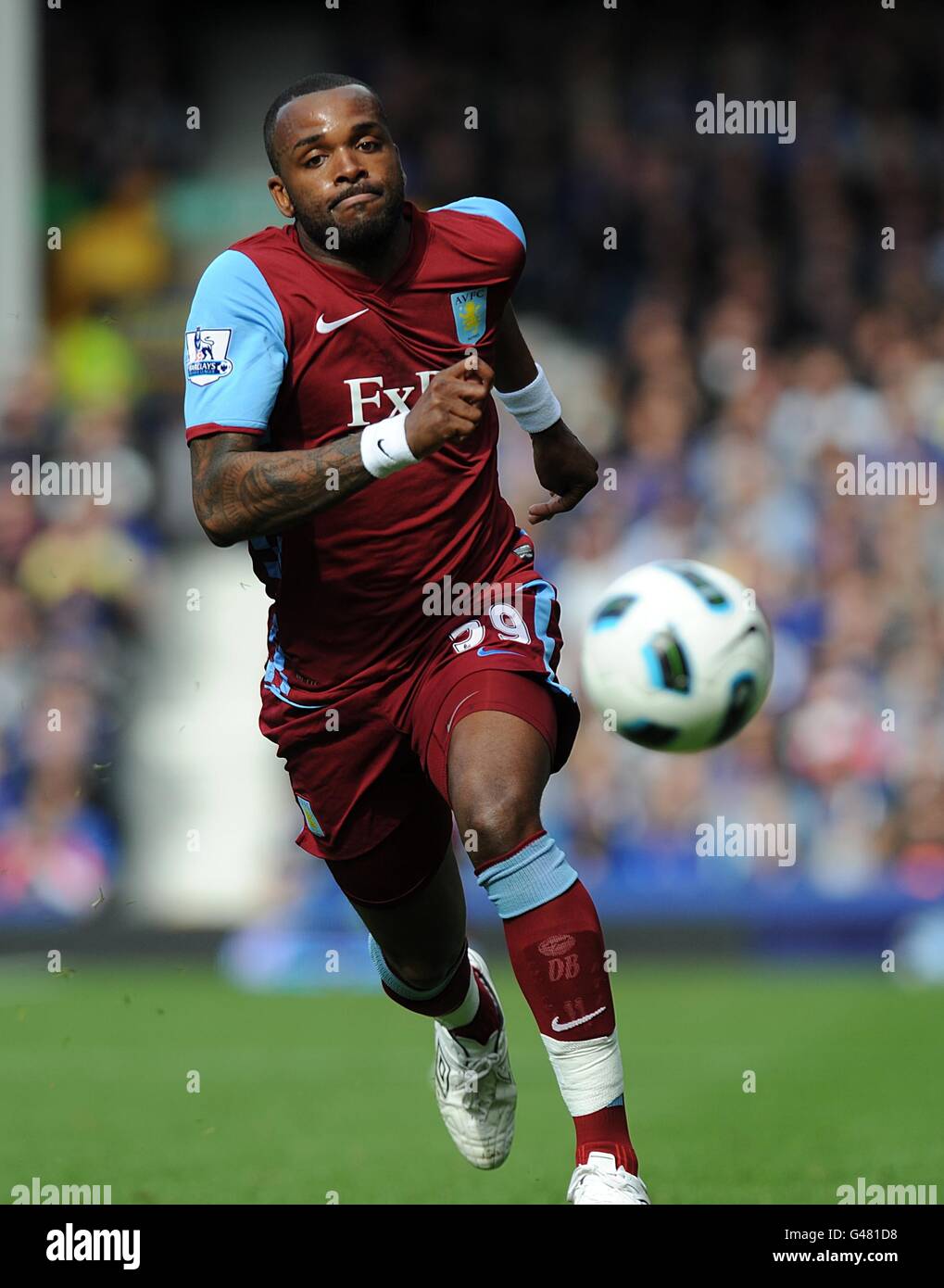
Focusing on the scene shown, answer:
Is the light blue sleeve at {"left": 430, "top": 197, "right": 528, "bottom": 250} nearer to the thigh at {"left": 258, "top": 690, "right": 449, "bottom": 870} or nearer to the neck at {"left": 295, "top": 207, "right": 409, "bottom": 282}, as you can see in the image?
the neck at {"left": 295, "top": 207, "right": 409, "bottom": 282}

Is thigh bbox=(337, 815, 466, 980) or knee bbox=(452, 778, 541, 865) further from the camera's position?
thigh bbox=(337, 815, 466, 980)

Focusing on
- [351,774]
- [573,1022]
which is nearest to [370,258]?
[351,774]

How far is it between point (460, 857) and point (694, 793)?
1.64 meters

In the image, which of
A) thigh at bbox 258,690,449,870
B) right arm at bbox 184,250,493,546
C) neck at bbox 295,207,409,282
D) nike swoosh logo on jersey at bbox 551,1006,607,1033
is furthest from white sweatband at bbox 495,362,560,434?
nike swoosh logo on jersey at bbox 551,1006,607,1033

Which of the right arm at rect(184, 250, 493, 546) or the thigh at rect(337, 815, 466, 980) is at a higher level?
the right arm at rect(184, 250, 493, 546)

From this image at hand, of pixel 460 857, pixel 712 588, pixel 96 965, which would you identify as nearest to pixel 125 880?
pixel 96 965

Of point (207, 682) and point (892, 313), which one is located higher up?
point (892, 313)

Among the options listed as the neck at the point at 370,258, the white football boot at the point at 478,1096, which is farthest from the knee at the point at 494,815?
the white football boot at the point at 478,1096

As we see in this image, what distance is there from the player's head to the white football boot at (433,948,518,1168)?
2.33 meters

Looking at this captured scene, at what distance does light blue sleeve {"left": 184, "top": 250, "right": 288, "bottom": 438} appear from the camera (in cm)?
490

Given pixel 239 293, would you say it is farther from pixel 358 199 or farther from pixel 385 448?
pixel 385 448

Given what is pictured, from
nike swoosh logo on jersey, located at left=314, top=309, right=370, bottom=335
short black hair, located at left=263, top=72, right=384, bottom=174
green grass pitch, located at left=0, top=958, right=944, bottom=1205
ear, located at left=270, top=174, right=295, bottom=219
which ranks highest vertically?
short black hair, located at left=263, top=72, right=384, bottom=174

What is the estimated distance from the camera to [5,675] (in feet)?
42.6

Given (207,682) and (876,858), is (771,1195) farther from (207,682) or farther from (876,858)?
(207,682)
